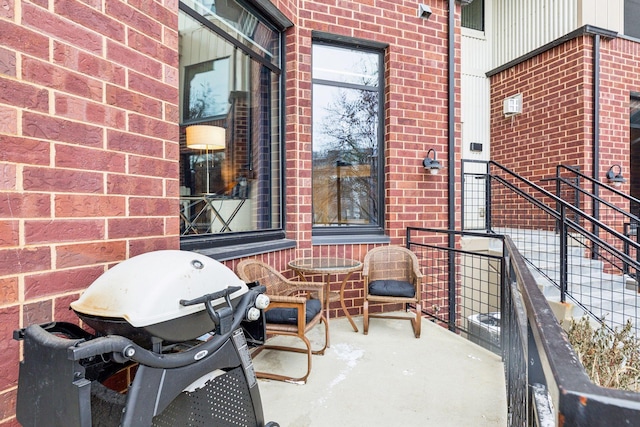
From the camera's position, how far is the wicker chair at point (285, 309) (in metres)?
2.19

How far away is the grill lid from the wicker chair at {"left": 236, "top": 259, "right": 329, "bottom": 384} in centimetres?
115

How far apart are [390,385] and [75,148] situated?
6.69 ft

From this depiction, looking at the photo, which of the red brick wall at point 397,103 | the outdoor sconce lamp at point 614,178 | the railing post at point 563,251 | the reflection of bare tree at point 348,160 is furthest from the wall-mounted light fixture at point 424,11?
the outdoor sconce lamp at point 614,178

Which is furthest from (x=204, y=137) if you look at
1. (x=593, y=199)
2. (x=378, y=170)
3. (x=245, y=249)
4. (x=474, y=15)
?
(x=474, y=15)

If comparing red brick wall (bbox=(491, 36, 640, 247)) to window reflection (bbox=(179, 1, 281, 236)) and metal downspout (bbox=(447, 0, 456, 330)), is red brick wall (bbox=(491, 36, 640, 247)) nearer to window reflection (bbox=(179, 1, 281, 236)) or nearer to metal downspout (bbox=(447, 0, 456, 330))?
metal downspout (bbox=(447, 0, 456, 330))

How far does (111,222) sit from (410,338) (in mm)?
2430

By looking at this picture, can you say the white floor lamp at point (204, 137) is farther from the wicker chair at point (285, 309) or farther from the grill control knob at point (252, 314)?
the grill control knob at point (252, 314)

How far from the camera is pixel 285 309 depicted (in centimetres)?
237

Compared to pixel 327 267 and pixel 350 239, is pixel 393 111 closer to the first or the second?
pixel 350 239

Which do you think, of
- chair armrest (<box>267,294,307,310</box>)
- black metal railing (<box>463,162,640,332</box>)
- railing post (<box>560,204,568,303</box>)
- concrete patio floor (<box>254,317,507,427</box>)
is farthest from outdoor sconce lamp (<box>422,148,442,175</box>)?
chair armrest (<box>267,294,307,310</box>)

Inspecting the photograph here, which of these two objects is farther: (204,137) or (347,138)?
(347,138)

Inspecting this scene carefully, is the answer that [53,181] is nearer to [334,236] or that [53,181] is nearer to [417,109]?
[334,236]

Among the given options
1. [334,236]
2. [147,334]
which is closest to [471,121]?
[334,236]

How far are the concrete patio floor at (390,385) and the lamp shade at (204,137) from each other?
1556 mm
